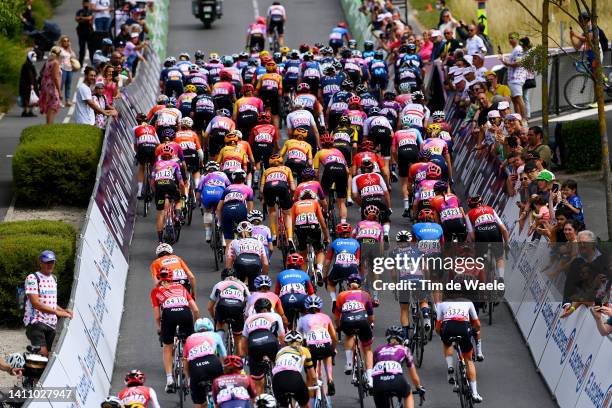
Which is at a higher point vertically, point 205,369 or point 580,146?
point 580,146

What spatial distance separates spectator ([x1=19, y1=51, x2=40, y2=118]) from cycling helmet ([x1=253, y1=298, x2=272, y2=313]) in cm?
1911

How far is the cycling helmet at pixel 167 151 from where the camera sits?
26.0m

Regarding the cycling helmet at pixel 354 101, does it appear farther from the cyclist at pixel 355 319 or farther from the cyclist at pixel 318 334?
the cyclist at pixel 318 334

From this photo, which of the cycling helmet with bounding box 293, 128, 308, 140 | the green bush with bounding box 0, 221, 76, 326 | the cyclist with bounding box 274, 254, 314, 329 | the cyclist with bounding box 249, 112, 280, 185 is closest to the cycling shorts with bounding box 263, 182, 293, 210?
the cycling helmet with bounding box 293, 128, 308, 140

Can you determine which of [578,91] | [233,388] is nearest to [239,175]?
[233,388]

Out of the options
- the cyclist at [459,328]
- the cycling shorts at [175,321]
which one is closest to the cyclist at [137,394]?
the cycling shorts at [175,321]

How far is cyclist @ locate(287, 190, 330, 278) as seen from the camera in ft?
77.9

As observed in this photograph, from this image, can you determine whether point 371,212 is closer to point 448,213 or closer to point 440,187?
point 448,213

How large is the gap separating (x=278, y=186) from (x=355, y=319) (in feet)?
17.6

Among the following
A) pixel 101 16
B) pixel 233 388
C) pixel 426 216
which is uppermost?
pixel 101 16

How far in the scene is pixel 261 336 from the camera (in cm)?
1920

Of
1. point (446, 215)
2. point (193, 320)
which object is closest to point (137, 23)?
point (446, 215)

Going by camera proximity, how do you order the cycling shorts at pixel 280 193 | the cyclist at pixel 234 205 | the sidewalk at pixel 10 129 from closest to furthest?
the cyclist at pixel 234 205 → the cycling shorts at pixel 280 193 → the sidewalk at pixel 10 129

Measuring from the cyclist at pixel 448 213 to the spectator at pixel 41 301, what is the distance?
6422mm
